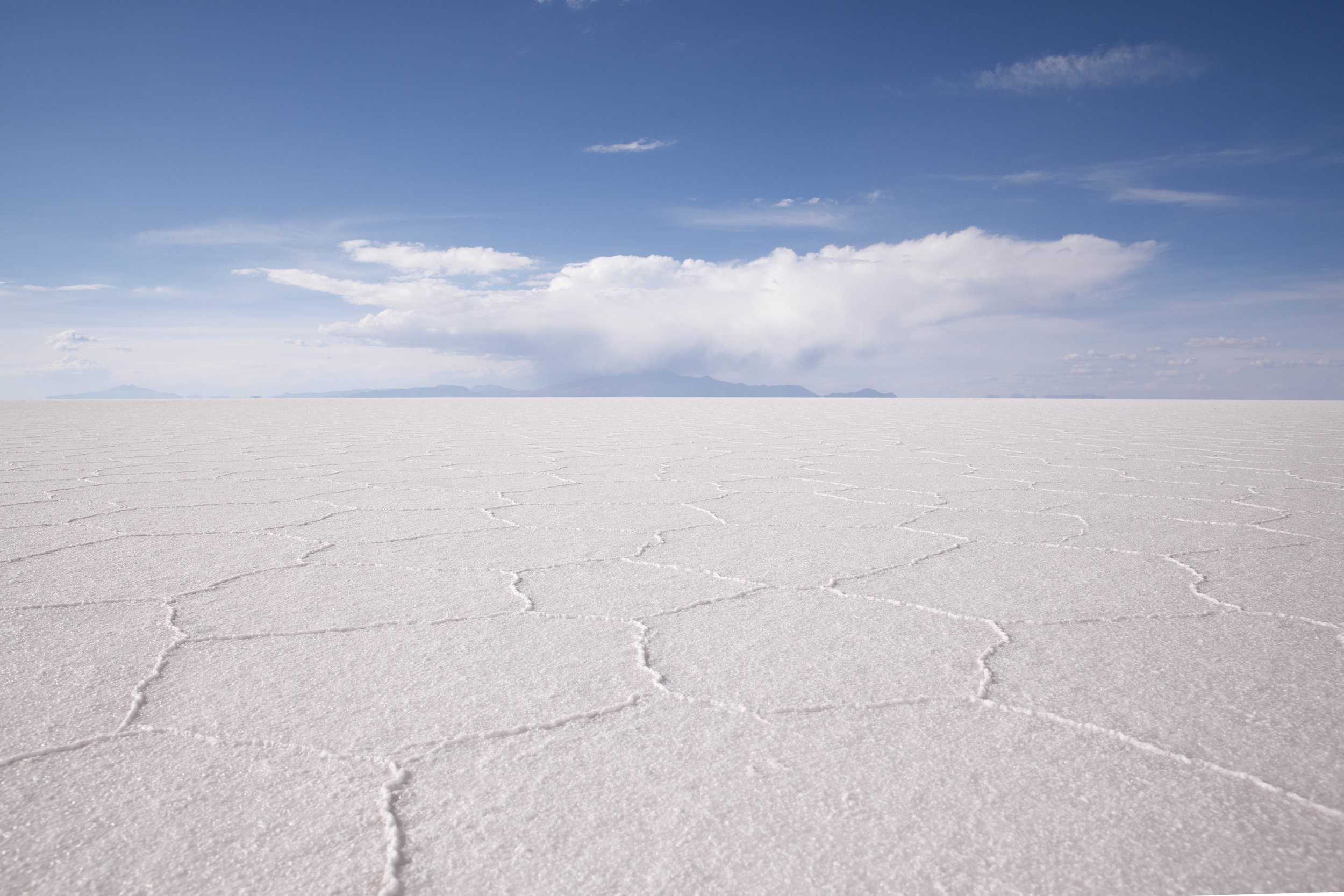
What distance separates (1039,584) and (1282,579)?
0.56 meters

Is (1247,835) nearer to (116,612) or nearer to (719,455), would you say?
(116,612)

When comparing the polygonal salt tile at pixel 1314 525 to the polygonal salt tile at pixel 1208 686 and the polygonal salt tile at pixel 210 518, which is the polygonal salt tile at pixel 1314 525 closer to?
the polygonal salt tile at pixel 1208 686

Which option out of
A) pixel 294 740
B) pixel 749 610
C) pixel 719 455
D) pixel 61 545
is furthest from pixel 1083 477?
pixel 61 545

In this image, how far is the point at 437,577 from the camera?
1675mm

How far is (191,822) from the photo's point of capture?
2.44ft

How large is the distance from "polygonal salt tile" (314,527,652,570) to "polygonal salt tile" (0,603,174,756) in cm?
51

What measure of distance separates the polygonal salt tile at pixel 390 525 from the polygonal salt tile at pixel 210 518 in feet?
0.32

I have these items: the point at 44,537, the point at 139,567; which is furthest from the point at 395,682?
the point at 44,537

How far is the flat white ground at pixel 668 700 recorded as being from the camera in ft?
2.30

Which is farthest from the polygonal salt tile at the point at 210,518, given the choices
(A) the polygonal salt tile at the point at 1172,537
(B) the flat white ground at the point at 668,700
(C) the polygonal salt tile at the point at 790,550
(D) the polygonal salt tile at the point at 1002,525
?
(A) the polygonal salt tile at the point at 1172,537

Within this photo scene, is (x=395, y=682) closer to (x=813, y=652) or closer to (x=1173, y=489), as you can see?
(x=813, y=652)

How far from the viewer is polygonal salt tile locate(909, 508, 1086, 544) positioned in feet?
7.01

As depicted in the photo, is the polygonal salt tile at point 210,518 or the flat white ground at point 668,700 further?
the polygonal salt tile at point 210,518

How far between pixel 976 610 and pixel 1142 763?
1.92 ft
